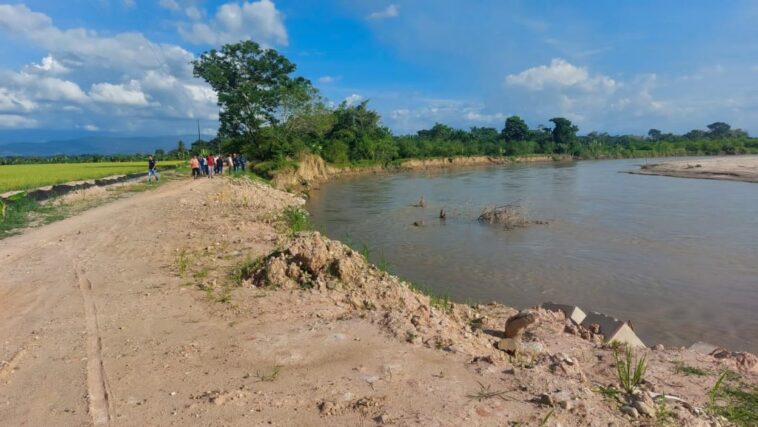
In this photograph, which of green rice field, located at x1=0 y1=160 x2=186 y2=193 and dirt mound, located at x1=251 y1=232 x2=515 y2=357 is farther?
green rice field, located at x1=0 y1=160 x2=186 y2=193

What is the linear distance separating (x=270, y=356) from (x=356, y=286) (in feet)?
8.23

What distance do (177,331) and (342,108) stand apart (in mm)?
59430

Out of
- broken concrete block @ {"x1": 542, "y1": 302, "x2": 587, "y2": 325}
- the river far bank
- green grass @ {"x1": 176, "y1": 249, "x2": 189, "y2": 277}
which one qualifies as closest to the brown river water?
broken concrete block @ {"x1": 542, "y1": 302, "x2": 587, "y2": 325}

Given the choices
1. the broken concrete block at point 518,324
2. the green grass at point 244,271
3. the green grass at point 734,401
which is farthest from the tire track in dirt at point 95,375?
the green grass at point 734,401

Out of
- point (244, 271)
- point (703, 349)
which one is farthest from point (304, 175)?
point (703, 349)

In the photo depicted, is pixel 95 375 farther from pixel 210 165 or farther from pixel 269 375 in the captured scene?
pixel 210 165

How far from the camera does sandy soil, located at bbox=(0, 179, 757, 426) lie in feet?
12.5

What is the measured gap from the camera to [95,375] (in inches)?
173

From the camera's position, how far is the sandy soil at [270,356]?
3795mm

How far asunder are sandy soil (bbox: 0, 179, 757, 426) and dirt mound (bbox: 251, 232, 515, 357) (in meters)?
0.04

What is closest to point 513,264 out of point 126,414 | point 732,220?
point 126,414

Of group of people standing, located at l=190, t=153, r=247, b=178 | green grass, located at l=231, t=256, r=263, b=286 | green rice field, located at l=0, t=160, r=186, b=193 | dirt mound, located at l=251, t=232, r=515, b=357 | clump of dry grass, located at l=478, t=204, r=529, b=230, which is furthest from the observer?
group of people standing, located at l=190, t=153, r=247, b=178

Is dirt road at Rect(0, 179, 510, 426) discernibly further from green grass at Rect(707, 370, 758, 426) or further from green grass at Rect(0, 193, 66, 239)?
green grass at Rect(0, 193, 66, 239)

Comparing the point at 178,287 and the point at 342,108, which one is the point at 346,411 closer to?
the point at 178,287
